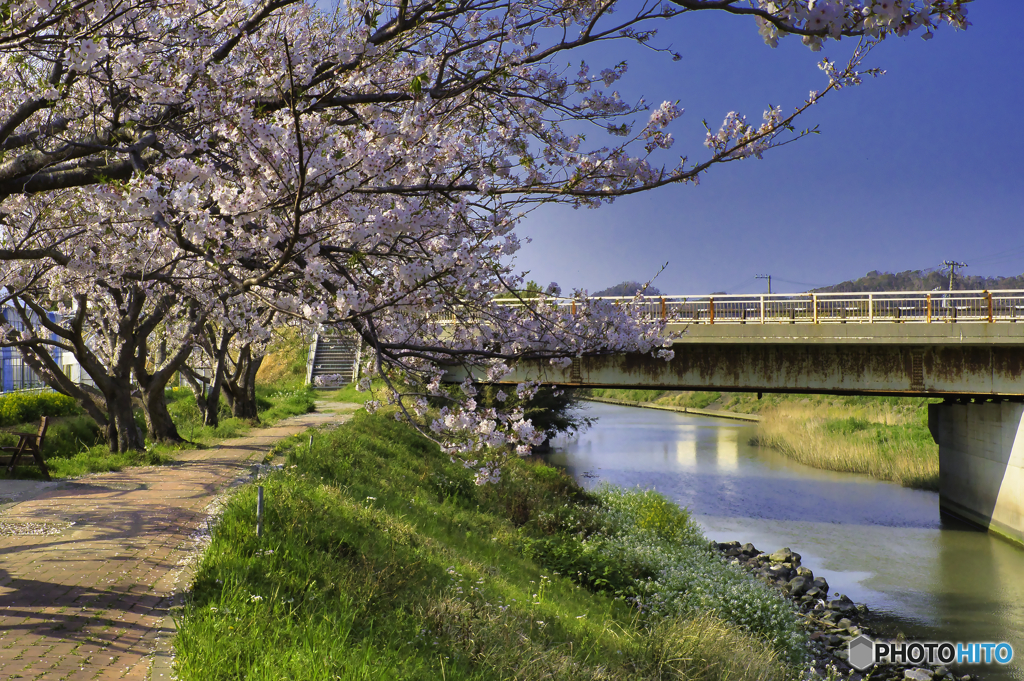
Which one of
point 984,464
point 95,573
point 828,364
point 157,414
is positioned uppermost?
point 828,364

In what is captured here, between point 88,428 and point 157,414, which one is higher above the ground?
point 157,414

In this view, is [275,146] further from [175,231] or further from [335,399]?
[335,399]

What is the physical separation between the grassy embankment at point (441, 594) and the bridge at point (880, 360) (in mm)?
5805

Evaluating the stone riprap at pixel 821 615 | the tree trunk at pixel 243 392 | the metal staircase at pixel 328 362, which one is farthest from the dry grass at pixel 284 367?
the stone riprap at pixel 821 615

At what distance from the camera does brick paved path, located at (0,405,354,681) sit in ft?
14.6

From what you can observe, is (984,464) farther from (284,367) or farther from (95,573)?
(284,367)

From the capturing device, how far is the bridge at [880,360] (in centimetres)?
1692

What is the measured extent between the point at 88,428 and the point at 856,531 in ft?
62.3

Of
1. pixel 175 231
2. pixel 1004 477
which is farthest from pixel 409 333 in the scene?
pixel 1004 477

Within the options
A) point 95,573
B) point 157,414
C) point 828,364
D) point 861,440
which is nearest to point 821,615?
point 828,364

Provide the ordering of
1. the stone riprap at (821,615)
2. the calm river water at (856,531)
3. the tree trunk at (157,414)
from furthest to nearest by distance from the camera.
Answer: the tree trunk at (157,414), the calm river water at (856,531), the stone riprap at (821,615)

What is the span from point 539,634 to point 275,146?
508 centimetres

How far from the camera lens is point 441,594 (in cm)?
657

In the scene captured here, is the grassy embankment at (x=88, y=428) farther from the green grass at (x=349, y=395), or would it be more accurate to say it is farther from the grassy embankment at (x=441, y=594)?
the grassy embankment at (x=441, y=594)
